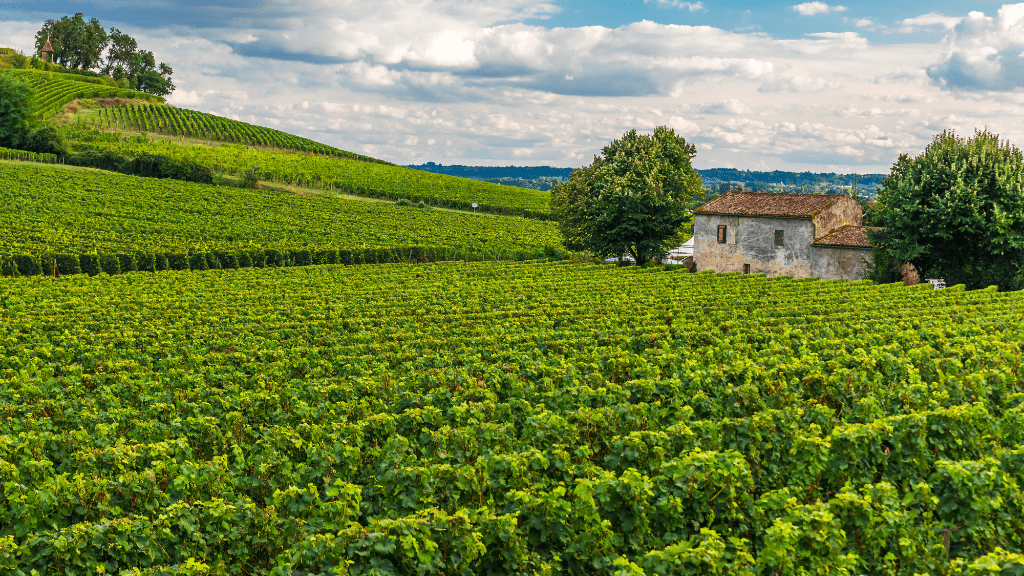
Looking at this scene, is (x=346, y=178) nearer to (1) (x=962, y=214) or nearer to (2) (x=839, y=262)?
(2) (x=839, y=262)

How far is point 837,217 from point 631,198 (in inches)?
496

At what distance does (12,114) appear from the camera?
86.9 m

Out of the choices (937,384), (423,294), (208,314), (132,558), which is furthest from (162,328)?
(937,384)

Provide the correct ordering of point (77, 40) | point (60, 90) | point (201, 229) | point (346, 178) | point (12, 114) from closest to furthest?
1. point (201, 229)
2. point (12, 114)
3. point (346, 178)
4. point (60, 90)
5. point (77, 40)

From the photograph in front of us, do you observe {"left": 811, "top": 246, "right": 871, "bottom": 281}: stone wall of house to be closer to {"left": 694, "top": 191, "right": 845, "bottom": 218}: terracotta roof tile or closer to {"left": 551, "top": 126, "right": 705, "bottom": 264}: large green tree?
{"left": 694, "top": 191, "right": 845, "bottom": 218}: terracotta roof tile

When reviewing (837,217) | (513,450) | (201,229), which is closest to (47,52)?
(201,229)

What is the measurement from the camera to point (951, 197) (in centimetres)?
3431

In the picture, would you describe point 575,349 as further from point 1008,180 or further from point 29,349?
point 1008,180

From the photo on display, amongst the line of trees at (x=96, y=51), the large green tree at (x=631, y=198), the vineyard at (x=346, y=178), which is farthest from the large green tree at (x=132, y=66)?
the large green tree at (x=631, y=198)

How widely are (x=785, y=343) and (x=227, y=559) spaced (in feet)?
46.6

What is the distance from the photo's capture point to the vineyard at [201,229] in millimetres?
42094

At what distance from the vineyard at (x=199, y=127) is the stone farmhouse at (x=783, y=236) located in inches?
3683

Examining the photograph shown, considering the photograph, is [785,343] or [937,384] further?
[785,343]

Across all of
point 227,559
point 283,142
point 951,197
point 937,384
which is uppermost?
point 283,142
